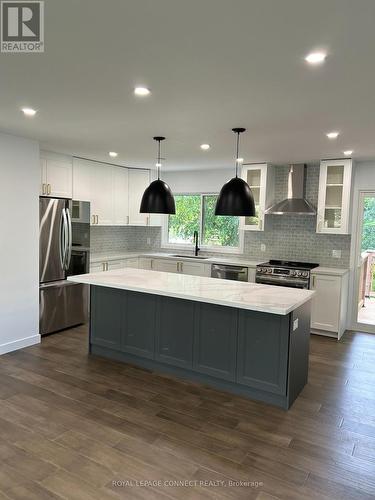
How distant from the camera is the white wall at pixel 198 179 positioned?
673 centimetres

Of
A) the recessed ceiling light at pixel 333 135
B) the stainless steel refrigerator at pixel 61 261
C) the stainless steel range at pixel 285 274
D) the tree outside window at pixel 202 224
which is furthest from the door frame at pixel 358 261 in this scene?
the stainless steel refrigerator at pixel 61 261

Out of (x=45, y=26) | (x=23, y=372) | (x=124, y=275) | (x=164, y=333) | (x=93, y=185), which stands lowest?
(x=23, y=372)

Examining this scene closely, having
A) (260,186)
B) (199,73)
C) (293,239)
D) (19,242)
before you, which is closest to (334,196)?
(293,239)

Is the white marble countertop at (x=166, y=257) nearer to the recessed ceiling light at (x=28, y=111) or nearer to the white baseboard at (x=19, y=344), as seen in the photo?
the white baseboard at (x=19, y=344)

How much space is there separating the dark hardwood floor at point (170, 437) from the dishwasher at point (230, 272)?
2004mm

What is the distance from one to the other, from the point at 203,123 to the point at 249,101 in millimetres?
773

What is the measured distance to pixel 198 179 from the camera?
7008mm

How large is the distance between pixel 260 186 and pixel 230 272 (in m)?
1.45

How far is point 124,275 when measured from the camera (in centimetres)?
451

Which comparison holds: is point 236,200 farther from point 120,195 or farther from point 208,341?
point 120,195

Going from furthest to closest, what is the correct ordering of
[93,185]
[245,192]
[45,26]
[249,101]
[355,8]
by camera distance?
1. [93,185]
2. [245,192]
3. [249,101]
4. [45,26]
5. [355,8]

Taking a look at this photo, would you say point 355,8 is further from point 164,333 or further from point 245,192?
point 164,333

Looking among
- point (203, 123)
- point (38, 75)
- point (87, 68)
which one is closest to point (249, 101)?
point (203, 123)

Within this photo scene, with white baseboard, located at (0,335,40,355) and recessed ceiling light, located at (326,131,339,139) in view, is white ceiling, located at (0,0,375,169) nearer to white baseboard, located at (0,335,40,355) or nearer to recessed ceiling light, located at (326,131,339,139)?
recessed ceiling light, located at (326,131,339,139)
